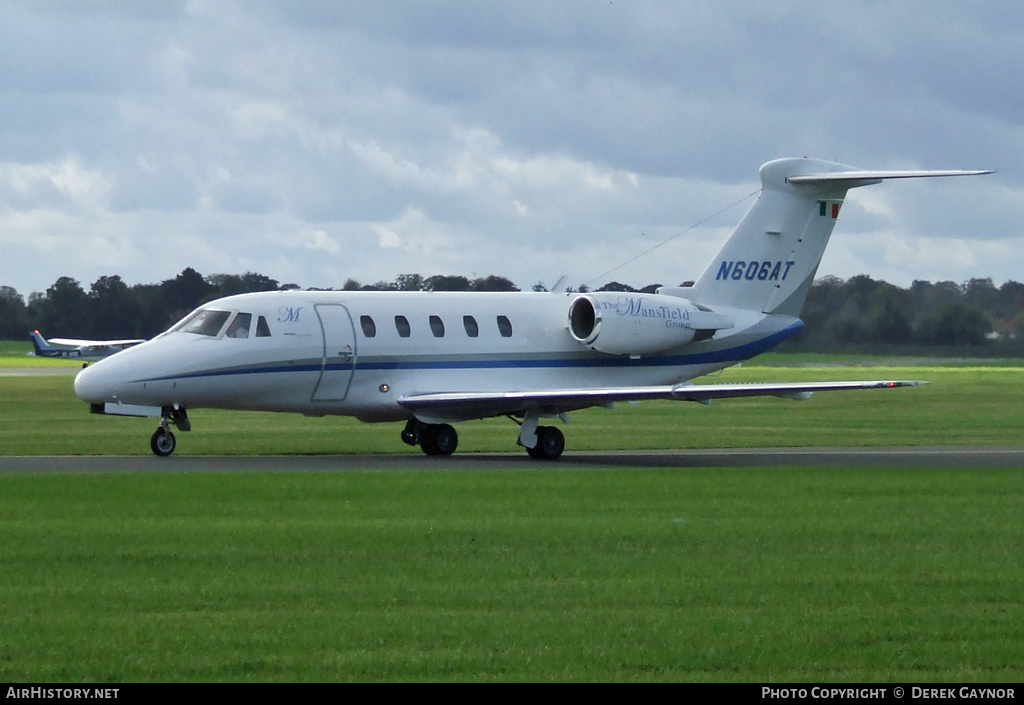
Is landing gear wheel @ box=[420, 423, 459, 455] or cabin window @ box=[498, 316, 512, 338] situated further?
cabin window @ box=[498, 316, 512, 338]

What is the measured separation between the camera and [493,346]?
92.4ft

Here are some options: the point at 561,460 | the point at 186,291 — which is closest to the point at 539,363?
the point at 561,460

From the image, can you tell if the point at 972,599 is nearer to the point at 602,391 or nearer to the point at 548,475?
the point at 548,475

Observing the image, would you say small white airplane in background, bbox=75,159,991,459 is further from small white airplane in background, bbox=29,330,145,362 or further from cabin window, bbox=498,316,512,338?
small white airplane in background, bbox=29,330,145,362

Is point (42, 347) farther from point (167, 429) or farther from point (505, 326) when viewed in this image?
point (167, 429)

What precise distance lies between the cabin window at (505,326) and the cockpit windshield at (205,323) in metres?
5.19

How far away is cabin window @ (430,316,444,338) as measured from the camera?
27.6 metres

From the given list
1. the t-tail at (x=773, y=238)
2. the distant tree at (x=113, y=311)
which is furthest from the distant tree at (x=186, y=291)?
the t-tail at (x=773, y=238)

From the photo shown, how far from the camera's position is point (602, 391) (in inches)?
1003

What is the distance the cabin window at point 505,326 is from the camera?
1120 inches

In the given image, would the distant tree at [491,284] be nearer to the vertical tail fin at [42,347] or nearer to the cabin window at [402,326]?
the cabin window at [402,326]

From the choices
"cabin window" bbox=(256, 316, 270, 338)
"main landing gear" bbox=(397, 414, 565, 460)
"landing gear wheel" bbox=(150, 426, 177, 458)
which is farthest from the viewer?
"main landing gear" bbox=(397, 414, 565, 460)

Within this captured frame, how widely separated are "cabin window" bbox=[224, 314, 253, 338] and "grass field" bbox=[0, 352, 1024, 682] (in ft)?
16.2

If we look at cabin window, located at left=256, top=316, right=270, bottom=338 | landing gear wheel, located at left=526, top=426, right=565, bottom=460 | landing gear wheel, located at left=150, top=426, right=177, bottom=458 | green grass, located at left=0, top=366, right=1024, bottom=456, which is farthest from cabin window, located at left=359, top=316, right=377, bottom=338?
landing gear wheel, located at left=150, top=426, right=177, bottom=458
